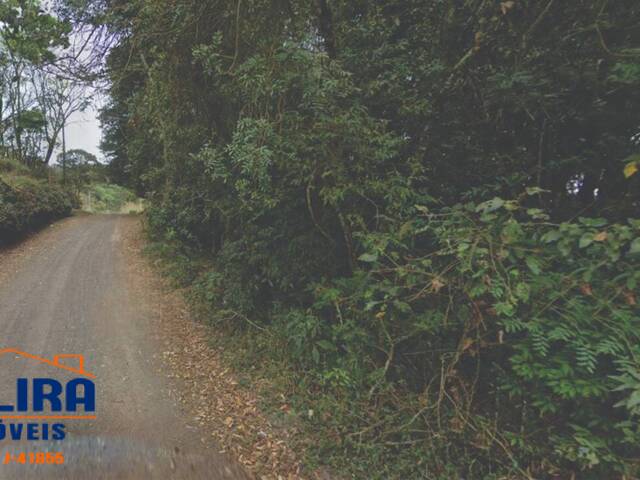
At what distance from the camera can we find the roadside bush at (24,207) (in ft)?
28.3

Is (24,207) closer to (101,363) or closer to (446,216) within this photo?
(101,363)

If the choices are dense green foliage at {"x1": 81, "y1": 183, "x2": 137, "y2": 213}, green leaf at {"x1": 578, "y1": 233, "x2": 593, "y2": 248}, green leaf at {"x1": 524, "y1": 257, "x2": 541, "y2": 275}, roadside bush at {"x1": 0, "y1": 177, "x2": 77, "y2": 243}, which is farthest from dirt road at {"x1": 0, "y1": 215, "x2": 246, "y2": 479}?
dense green foliage at {"x1": 81, "y1": 183, "x2": 137, "y2": 213}

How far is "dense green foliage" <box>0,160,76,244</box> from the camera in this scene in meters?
8.66

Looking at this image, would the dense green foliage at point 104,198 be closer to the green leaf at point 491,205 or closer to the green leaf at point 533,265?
the green leaf at point 491,205

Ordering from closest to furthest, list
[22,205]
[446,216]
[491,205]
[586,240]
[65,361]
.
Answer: [586,240]
[491,205]
[446,216]
[65,361]
[22,205]

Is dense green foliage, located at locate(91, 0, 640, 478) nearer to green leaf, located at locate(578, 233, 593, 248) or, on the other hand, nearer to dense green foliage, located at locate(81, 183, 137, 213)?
green leaf, located at locate(578, 233, 593, 248)

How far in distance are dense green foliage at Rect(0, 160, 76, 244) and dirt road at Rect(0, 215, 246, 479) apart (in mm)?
622

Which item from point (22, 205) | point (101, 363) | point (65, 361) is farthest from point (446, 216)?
point (22, 205)

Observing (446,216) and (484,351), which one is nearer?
(484,351)

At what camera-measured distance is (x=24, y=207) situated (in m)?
9.49

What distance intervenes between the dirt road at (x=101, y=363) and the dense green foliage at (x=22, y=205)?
2.04 feet

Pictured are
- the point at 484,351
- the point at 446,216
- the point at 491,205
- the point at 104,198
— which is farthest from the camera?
the point at 104,198

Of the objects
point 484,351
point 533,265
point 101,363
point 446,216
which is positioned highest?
point 446,216

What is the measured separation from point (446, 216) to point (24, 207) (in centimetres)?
1096
